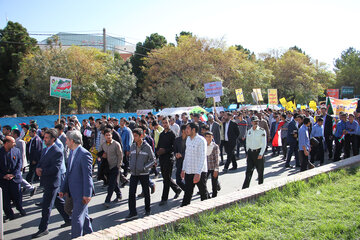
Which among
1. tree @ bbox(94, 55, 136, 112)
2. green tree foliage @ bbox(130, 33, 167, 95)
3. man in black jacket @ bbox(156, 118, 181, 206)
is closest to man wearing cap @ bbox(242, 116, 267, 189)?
man in black jacket @ bbox(156, 118, 181, 206)

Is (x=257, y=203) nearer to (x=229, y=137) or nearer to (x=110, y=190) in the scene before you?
(x=110, y=190)

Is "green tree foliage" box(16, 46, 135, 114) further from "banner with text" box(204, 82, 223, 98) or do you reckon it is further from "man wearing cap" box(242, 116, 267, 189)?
"man wearing cap" box(242, 116, 267, 189)

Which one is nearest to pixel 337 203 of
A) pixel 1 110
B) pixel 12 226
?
pixel 12 226

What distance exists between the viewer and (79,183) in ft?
14.7

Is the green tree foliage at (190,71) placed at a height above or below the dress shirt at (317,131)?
above

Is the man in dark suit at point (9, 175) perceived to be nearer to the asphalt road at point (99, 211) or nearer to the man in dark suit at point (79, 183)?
the asphalt road at point (99, 211)

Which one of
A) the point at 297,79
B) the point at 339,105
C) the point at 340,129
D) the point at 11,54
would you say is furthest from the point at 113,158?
the point at 297,79

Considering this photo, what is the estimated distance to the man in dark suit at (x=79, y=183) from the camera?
4348 mm

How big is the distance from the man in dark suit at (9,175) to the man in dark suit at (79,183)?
7.56 ft

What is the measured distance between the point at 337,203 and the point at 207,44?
29.0m

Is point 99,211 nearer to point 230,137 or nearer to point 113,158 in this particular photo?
point 113,158

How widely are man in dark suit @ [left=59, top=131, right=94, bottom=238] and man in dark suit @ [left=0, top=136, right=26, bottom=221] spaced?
2305mm

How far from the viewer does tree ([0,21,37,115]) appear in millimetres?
32438

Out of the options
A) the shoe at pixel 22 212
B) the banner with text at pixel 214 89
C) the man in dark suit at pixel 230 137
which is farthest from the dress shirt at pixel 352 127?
the shoe at pixel 22 212
